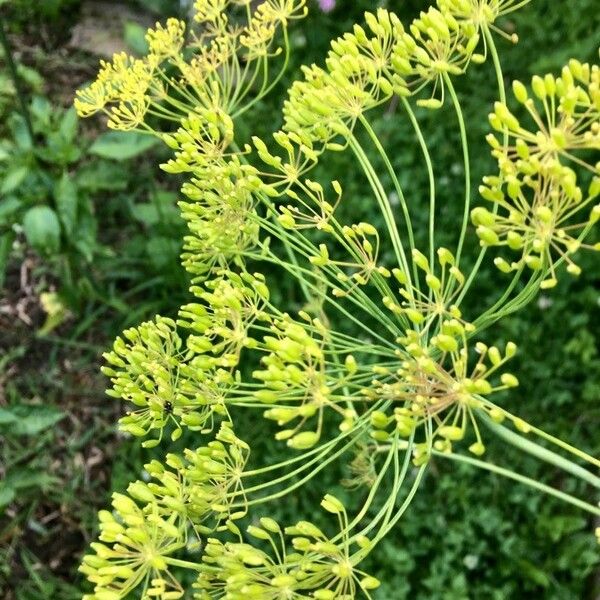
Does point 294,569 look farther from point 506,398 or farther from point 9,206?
point 506,398

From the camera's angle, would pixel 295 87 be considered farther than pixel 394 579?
No

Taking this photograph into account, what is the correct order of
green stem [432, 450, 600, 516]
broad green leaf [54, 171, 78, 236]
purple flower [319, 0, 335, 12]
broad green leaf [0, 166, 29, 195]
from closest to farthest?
green stem [432, 450, 600, 516], broad green leaf [0, 166, 29, 195], broad green leaf [54, 171, 78, 236], purple flower [319, 0, 335, 12]

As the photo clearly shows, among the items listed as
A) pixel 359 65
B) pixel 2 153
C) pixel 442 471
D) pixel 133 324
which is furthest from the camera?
pixel 133 324

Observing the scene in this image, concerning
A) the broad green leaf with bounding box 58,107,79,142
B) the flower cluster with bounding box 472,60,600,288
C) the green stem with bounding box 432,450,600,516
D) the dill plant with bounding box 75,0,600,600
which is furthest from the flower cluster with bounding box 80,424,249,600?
the broad green leaf with bounding box 58,107,79,142

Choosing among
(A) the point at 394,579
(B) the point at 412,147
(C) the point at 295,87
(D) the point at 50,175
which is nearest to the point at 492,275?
(B) the point at 412,147

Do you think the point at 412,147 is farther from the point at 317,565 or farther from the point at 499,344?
the point at 317,565

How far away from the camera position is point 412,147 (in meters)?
2.98

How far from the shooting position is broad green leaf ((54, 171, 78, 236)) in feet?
7.06

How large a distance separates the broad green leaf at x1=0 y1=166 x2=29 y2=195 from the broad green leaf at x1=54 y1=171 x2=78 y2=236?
10 cm

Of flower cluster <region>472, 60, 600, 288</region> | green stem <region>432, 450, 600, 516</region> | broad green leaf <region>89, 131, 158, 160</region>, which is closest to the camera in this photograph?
flower cluster <region>472, 60, 600, 288</region>

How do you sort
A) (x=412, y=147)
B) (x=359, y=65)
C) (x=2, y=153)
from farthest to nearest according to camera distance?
(x=412, y=147), (x=2, y=153), (x=359, y=65)

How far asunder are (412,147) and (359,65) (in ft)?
6.08

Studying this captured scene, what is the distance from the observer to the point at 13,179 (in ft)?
6.77

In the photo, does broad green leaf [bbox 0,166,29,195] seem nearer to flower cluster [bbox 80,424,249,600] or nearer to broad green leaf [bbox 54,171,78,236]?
broad green leaf [bbox 54,171,78,236]
